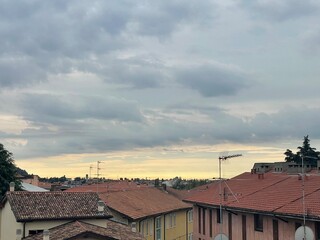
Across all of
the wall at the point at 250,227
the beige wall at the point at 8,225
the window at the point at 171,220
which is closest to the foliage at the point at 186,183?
the window at the point at 171,220

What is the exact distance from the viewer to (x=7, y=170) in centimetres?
4847

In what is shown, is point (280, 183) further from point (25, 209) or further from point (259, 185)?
point (25, 209)

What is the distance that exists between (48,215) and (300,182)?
1551 centimetres

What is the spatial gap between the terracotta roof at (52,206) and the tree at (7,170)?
1680 centimetres

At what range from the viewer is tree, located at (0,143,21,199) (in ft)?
155

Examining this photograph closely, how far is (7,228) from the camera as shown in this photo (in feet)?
102

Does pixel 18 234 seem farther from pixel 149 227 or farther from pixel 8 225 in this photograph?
pixel 149 227

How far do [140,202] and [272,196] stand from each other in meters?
19.1

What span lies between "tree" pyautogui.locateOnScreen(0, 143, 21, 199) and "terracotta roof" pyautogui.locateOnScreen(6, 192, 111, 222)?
16805mm

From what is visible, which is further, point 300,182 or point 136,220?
point 136,220

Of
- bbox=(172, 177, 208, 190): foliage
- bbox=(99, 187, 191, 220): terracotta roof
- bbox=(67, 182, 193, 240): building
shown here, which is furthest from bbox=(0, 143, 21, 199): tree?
bbox=(172, 177, 208, 190): foliage

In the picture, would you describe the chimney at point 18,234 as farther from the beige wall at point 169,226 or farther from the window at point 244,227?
the window at point 244,227

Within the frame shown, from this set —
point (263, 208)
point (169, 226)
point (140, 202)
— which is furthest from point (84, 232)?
point (169, 226)

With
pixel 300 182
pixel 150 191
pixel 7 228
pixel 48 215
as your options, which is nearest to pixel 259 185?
pixel 300 182
